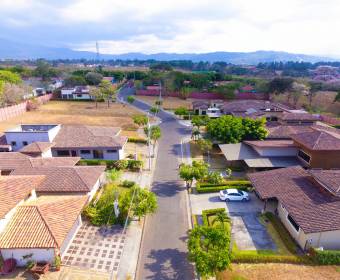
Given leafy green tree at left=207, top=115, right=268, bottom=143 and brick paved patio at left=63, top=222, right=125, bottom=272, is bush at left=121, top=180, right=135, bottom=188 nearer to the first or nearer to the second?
brick paved patio at left=63, top=222, right=125, bottom=272

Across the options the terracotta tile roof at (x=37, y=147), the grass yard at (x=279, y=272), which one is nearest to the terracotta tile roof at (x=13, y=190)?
the terracotta tile roof at (x=37, y=147)

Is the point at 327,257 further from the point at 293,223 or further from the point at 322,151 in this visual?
the point at 322,151

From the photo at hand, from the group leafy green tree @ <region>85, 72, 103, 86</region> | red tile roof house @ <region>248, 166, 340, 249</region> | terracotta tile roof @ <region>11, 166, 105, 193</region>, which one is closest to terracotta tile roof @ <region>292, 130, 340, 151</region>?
red tile roof house @ <region>248, 166, 340, 249</region>

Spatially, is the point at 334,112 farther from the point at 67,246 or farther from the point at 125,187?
the point at 67,246

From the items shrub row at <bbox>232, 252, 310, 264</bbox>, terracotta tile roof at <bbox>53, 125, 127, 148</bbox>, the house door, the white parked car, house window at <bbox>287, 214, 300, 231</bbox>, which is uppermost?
terracotta tile roof at <bbox>53, 125, 127, 148</bbox>

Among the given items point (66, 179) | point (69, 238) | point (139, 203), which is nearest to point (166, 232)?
point (139, 203)

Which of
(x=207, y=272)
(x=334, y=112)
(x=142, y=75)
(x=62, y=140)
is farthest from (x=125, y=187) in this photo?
(x=142, y=75)
